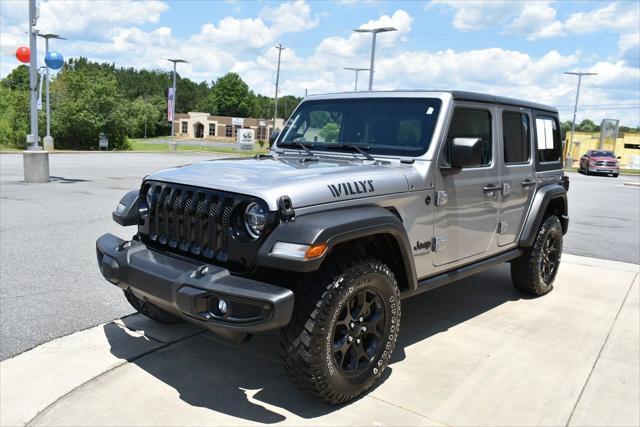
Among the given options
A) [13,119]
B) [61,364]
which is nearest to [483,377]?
Result: [61,364]

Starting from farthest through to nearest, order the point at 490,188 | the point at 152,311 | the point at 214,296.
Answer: the point at 490,188, the point at 152,311, the point at 214,296

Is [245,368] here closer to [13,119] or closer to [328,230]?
[328,230]

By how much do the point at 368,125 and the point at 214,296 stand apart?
A: 85.3 inches

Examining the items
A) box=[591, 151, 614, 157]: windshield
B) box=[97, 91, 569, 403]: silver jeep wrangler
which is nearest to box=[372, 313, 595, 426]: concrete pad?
box=[97, 91, 569, 403]: silver jeep wrangler

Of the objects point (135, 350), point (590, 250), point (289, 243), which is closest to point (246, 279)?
point (289, 243)

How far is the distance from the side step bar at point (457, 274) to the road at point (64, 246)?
2.55 metres

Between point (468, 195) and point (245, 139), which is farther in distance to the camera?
point (245, 139)

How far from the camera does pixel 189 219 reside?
3.28 metres

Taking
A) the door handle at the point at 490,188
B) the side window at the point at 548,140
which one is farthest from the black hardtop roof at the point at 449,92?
the door handle at the point at 490,188

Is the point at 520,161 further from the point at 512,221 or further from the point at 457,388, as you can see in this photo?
the point at 457,388

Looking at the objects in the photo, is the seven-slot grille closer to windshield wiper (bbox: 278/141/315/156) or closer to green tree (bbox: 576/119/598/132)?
windshield wiper (bbox: 278/141/315/156)

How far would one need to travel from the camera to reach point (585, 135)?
66.7 m

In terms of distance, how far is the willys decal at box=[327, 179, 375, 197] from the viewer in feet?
10.5

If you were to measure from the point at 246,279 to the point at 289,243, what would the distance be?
0.31 metres
